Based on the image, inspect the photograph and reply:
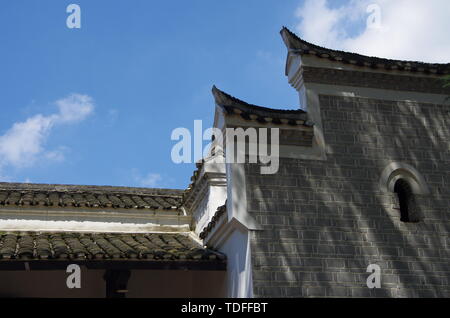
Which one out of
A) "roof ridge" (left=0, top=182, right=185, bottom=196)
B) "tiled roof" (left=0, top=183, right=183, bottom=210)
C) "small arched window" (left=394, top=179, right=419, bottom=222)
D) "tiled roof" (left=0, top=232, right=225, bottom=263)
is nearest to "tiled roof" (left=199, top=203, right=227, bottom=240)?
"tiled roof" (left=0, top=232, right=225, bottom=263)

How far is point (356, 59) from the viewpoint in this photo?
9.59 meters

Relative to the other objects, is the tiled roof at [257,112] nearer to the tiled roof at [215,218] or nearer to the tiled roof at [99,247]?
the tiled roof at [215,218]

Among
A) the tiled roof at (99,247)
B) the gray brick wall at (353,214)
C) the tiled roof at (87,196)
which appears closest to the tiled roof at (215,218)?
the tiled roof at (99,247)

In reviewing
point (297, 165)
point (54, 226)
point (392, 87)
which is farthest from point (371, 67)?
point (54, 226)

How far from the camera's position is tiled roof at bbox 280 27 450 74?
9.47m

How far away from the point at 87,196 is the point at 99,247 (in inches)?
122

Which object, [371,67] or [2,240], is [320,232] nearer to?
[371,67]

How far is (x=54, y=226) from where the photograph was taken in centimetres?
1148

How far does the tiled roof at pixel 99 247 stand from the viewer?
28.2 ft

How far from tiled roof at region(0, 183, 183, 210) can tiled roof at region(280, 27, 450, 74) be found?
4.69 m

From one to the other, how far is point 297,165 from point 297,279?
5.78 feet

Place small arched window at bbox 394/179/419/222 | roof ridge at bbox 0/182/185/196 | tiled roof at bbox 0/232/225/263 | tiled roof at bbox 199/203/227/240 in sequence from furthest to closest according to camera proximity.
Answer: roof ridge at bbox 0/182/185/196 < small arched window at bbox 394/179/419/222 < tiled roof at bbox 199/203/227/240 < tiled roof at bbox 0/232/225/263

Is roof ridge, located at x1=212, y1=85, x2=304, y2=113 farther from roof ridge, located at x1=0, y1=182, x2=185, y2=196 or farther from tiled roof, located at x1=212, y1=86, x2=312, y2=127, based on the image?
roof ridge, located at x1=0, y1=182, x2=185, y2=196

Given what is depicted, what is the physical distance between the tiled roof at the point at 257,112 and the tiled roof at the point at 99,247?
7.63ft
